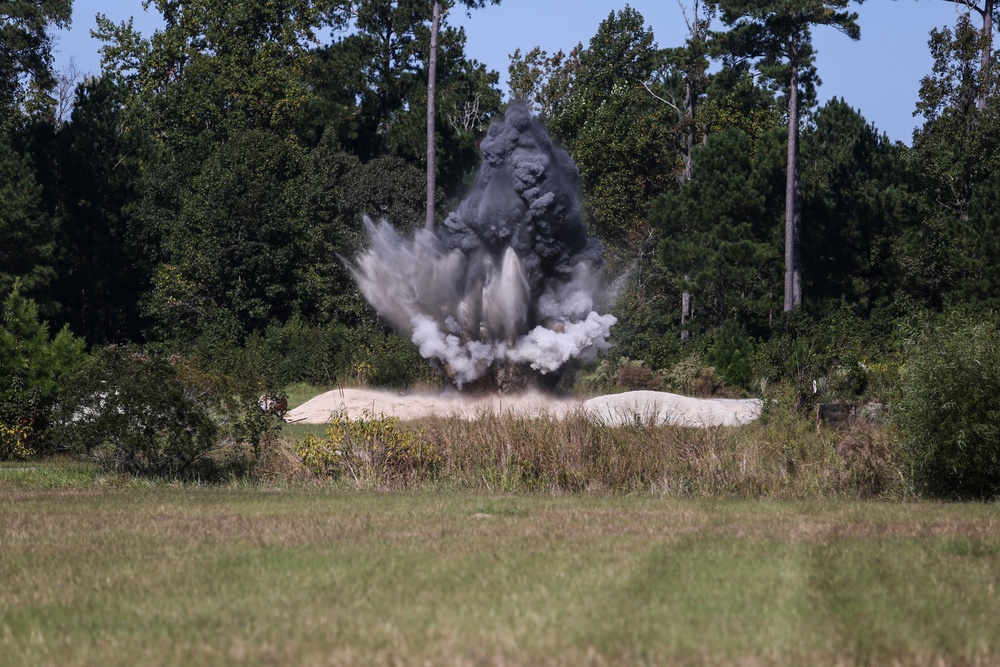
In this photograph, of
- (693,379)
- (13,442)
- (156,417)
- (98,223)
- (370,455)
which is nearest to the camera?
(156,417)

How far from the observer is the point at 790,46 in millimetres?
41344

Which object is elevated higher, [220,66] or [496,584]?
[220,66]

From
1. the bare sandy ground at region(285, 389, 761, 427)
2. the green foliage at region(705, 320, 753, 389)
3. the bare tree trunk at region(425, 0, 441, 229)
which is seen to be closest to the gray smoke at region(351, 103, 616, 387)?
the bare sandy ground at region(285, 389, 761, 427)

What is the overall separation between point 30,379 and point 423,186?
29.4 metres

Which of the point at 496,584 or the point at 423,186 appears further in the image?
the point at 423,186

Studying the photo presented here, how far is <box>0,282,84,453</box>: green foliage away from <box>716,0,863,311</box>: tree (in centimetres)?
2418

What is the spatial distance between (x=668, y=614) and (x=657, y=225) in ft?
115

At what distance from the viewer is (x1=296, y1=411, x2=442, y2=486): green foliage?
1634cm

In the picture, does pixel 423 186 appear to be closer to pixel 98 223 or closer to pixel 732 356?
pixel 98 223

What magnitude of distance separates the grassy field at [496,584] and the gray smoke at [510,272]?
1594 centimetres

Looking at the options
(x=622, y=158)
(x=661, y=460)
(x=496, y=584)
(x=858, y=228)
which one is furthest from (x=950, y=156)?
(x=496, y=584)

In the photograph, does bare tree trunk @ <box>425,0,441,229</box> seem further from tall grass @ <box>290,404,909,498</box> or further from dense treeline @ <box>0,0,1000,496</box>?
tall grass @ <box>290,404,909,498</box>

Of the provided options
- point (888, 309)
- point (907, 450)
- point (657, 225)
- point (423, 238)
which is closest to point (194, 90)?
point (657, 225)

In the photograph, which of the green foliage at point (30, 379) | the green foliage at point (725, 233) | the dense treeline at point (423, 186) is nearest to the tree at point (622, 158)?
the dense treeline at point (423, 186)
